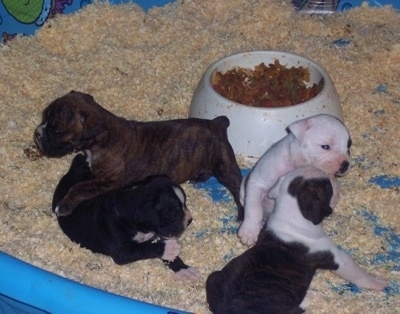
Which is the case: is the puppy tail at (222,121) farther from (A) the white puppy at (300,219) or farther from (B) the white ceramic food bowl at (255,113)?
(A) the white puppy at (300,219)

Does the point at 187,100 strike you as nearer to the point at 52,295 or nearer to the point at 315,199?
the point at 315,199

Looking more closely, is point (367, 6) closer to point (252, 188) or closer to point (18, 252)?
point (252, 188)

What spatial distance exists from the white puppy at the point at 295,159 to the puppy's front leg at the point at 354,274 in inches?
16.2

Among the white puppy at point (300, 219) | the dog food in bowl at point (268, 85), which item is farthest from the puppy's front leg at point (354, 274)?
the dog food in bowl at point (268, 85)

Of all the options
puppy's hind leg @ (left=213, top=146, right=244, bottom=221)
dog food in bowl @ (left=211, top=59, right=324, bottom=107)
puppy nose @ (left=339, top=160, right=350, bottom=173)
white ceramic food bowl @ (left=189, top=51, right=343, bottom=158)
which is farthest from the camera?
dog food in bowl @ (left=211, top=59, right=324, bottom=107)

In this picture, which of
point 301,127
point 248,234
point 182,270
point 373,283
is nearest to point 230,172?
point 248,234

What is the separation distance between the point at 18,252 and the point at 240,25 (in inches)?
104

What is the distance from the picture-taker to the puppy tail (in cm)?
398

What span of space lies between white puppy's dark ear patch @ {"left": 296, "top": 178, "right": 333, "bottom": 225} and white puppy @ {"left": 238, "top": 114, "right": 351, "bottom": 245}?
32cm

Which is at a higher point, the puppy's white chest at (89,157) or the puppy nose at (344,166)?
the puppy nose at (344,166)

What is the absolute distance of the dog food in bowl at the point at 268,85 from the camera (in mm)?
4324

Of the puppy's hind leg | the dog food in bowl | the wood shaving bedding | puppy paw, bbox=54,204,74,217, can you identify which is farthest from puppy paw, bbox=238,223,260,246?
the dog food in bowl

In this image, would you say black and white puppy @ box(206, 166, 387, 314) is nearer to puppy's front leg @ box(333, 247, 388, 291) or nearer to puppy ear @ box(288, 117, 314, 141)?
puppy's front leg @ box(333, 247, 388, 291)

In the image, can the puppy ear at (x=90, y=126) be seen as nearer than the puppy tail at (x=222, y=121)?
Yes
